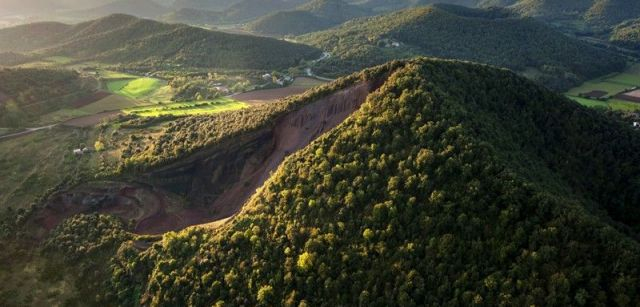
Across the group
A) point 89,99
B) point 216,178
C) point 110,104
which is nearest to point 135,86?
point 89,99

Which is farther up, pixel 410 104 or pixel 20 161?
pixel 410 104

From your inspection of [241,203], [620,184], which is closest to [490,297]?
[620,184]

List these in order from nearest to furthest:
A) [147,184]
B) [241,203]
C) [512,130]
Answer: [512,130]
[241,203]
[147,184]

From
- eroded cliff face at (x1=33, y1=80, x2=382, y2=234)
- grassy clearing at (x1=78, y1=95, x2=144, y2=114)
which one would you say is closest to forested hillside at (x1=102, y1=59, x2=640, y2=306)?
eroded cliff face at (x1=33, y1=80, x2=382, y2=234)

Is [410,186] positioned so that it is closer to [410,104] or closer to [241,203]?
[410,104]

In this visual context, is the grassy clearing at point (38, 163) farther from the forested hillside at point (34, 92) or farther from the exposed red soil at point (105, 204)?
the forested hillside at point (34, 92)

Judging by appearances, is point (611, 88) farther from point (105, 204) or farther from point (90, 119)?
point (90, 119)

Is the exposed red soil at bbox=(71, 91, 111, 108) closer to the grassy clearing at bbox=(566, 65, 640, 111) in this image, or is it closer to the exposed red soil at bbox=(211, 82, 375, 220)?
the exposed red soil at bbox=(211, 82, 375, 220)
